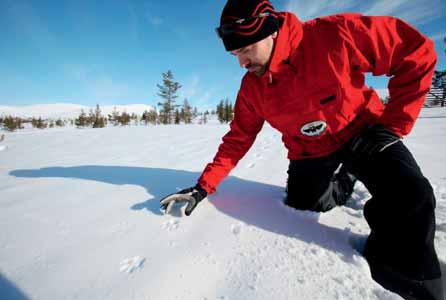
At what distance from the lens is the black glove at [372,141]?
3.46ft

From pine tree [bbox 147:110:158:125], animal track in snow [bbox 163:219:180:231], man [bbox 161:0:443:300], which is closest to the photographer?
man [bbox 161:0:443:300]

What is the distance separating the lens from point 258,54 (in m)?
1.11

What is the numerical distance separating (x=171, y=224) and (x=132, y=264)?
1.05 feet

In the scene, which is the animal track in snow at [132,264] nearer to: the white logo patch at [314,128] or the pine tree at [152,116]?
the white logo patch at [314,128]

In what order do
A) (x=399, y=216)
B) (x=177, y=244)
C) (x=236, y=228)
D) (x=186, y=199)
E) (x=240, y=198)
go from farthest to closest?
(x=240, y=198) < (x=186, y=199) < (x=236, y=228) < (x=177, y=244) < (x=399, y=216)

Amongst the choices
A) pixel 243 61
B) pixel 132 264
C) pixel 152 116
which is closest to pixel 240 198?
pixel 132 264

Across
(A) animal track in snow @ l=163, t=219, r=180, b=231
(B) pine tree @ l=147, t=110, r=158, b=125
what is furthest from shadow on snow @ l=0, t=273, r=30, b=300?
(B) pine tree @ l=147, t=110, r=158, b=125

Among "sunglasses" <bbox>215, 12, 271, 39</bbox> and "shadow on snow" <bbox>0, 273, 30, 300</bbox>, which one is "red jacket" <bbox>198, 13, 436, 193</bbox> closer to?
"sunglasses" <bbox>215, 12, 271, 39</bbox>

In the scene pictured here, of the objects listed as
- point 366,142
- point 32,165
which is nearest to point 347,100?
point 366,142

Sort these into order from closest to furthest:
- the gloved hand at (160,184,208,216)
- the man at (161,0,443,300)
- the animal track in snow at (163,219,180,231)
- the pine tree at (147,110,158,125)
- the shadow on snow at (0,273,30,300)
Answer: the shadow on snow at (0,273,30,300)
the man at (161,0,443,300)
the animal track in snow at (163,219,180,231)
the gloved hand at (160,184,208,216)
the pine tree at (147,110,158,125)

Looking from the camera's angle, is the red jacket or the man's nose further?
the man's nose

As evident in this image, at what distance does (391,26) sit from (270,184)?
51.7 inches

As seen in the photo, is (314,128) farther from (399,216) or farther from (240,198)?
(240,198)

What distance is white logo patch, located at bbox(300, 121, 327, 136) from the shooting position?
118 cm
